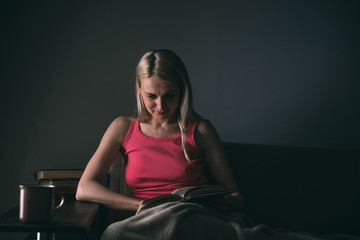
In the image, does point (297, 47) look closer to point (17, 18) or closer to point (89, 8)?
point (89, 8)

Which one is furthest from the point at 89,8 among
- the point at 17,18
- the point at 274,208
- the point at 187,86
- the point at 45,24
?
the point at 274,208

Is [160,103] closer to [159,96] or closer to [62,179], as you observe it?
[159,96]

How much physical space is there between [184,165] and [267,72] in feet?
2.57

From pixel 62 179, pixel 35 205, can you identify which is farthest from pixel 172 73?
pixel 35 205

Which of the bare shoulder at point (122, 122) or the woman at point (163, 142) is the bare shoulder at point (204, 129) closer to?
the woman at point (163, 142)

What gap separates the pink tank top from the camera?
5.12ft

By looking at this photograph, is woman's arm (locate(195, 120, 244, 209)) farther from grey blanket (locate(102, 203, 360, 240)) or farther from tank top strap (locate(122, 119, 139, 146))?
grey blanket (locate(102, 203, 360, 240))

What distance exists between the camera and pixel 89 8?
192 centimetres

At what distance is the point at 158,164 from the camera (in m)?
1.57

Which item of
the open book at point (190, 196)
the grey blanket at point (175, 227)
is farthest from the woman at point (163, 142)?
the grey blanket at point (175, 227)

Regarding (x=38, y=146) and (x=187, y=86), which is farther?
(x=38, y=146)

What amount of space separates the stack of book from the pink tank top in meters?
0.22

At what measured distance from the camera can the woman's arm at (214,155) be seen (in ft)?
5.31

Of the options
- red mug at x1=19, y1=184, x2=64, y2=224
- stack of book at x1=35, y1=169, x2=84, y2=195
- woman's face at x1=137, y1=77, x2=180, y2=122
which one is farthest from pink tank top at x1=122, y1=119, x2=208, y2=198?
red mug at x1=19, y1=184, x2=64, y2=224
